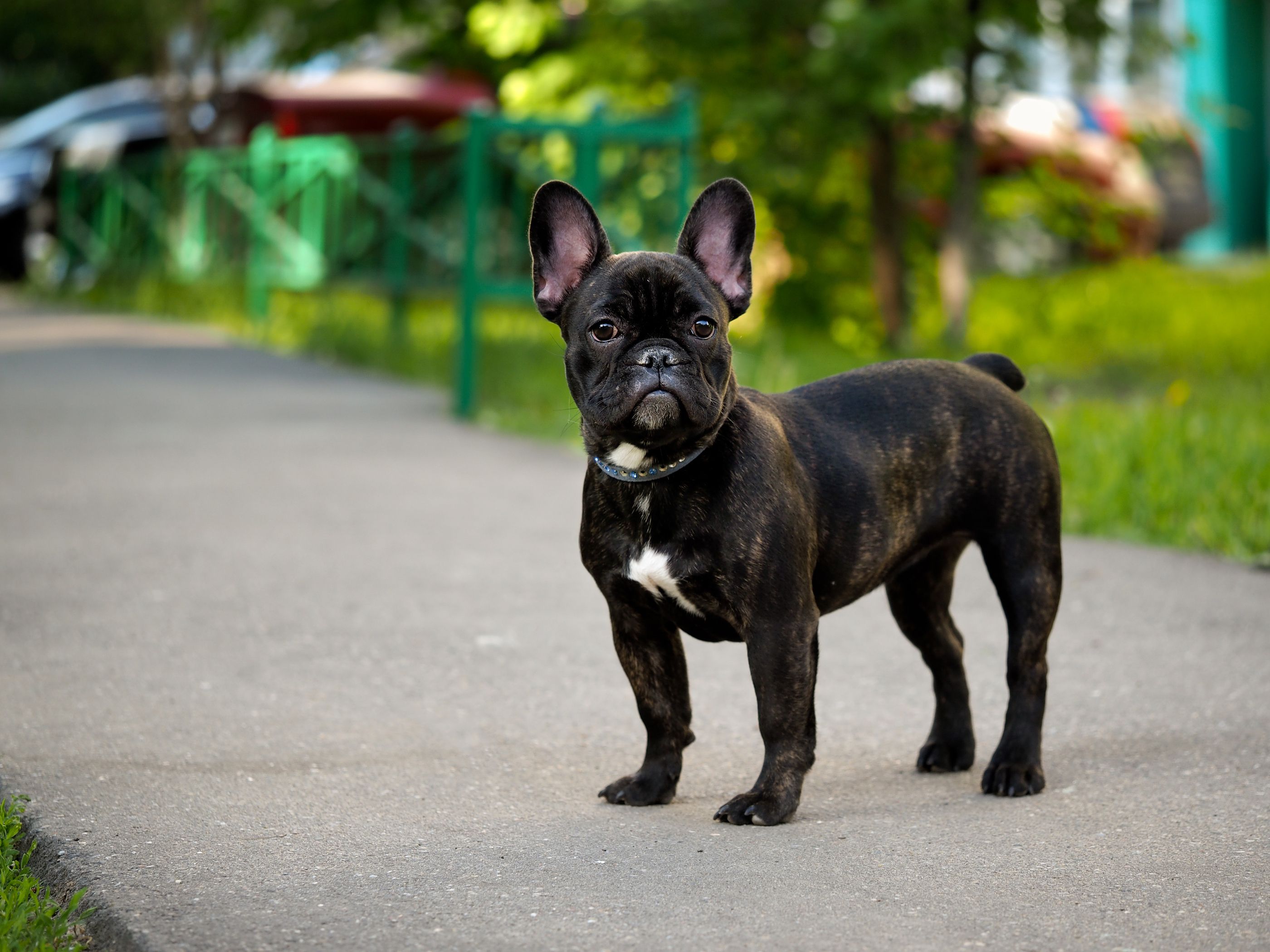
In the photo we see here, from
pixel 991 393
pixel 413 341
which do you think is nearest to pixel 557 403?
pixel 413 341

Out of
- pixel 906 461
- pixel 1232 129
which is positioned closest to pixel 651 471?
pixel 906 461

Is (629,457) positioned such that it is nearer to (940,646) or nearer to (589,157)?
(940,646)

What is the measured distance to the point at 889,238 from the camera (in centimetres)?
1414

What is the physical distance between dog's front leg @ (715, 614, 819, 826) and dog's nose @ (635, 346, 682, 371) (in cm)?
65

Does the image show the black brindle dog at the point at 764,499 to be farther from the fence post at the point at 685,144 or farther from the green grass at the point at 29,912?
the fence post at the point at 685,144

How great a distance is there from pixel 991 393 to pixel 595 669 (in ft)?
6.02

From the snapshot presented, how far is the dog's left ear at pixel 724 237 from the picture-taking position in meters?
4.09

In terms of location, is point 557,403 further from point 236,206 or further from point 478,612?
point 236,206

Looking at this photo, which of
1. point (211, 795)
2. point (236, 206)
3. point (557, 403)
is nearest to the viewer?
point (211, 795)

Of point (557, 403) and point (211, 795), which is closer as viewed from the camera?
point (211, 795)

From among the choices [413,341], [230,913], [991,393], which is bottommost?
[413,341]

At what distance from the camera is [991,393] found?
446 cm

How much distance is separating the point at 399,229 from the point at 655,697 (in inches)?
439

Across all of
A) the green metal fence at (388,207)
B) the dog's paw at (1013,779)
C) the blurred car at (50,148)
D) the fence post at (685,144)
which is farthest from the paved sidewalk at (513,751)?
the blurred car at (50,148)
